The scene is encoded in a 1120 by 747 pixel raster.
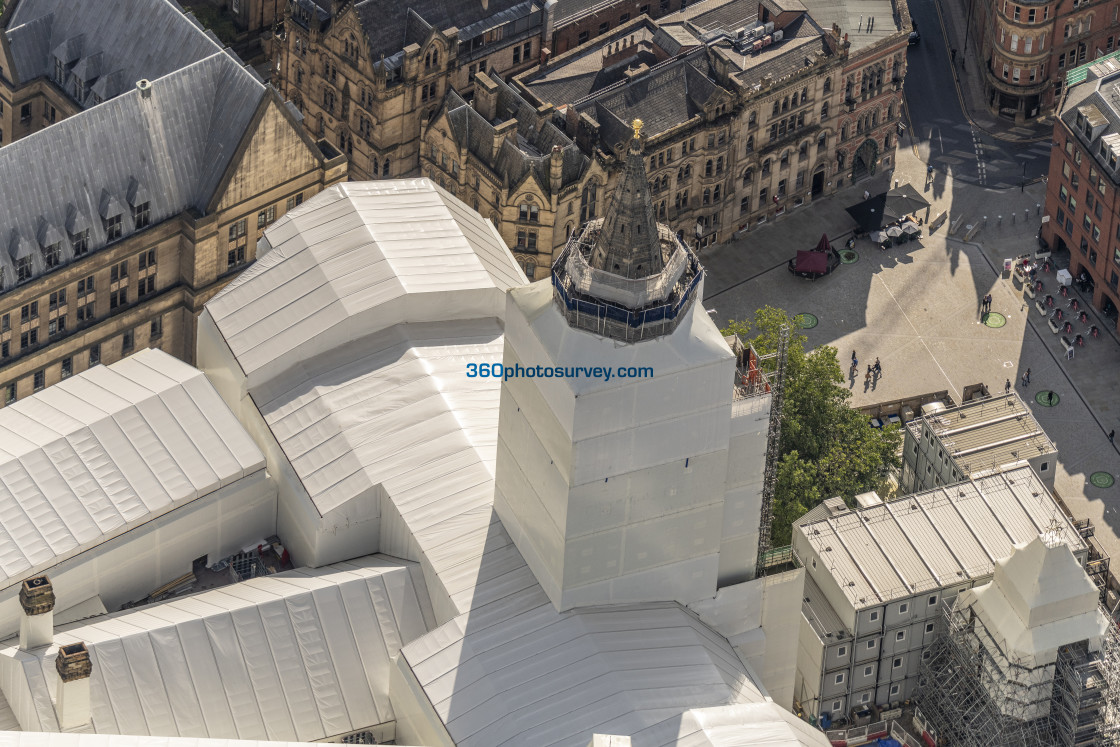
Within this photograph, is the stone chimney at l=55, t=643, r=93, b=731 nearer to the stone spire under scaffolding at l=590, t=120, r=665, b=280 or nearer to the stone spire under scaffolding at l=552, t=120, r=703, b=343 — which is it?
the stone spire under scaffolding at l=552, t=120, r=703, b=343

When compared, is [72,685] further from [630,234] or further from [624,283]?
[630,234]

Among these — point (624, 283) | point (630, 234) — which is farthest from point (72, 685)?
point (630, 234)

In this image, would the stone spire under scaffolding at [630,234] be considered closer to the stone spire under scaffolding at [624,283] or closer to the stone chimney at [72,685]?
the stone spire under scaffolding at [624,283]

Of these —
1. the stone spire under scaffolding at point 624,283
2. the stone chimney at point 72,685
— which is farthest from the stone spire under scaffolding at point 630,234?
the stone chimney at point 72,685

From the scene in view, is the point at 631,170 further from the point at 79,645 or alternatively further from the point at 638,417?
the point at 79,645

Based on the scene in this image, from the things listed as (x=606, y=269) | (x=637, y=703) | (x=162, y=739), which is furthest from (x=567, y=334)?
(x=162, y=739)

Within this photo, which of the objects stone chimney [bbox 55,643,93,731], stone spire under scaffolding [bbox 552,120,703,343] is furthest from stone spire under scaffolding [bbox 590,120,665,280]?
stone chimney [bbox 55,643,93,731]
